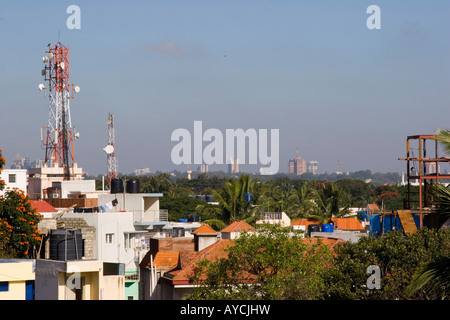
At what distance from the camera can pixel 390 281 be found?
2447 centimetres

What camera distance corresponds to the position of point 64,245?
28062 millimetres

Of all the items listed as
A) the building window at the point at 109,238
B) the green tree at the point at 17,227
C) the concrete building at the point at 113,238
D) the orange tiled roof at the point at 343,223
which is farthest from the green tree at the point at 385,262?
the orange tiled roof at the point at 343,223

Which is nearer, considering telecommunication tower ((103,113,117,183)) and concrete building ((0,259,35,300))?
→ concrete building ((0,259,35,300))

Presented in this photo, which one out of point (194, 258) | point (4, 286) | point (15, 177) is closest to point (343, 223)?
point (15, 177)

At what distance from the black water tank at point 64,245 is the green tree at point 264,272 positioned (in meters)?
6.36

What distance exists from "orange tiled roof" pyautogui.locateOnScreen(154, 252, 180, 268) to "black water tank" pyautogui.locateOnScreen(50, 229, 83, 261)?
119 inches

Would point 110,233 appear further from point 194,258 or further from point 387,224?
point 387,224

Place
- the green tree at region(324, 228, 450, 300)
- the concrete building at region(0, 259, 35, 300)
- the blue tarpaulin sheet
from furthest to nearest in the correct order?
the blue tarpaulin sheet → the green tree at region(324, 228, 450, 300) → the concrete building at region(0, 259, 35, 300)

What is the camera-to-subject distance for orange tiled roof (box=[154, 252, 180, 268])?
97.3 ft

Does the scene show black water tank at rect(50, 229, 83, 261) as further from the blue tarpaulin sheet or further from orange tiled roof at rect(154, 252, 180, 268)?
the blue tarpaulin sheet

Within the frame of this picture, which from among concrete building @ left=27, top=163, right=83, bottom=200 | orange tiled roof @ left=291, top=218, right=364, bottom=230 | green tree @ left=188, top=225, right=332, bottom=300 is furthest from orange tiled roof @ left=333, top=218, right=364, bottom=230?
green tree @ left=188, top=225, right=332, bottom=300

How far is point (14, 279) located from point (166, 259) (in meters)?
10.8

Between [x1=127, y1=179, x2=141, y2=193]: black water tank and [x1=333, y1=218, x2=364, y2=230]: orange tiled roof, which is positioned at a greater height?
[x1=127, y1=179, x2=141, y2=193]: black water tank
